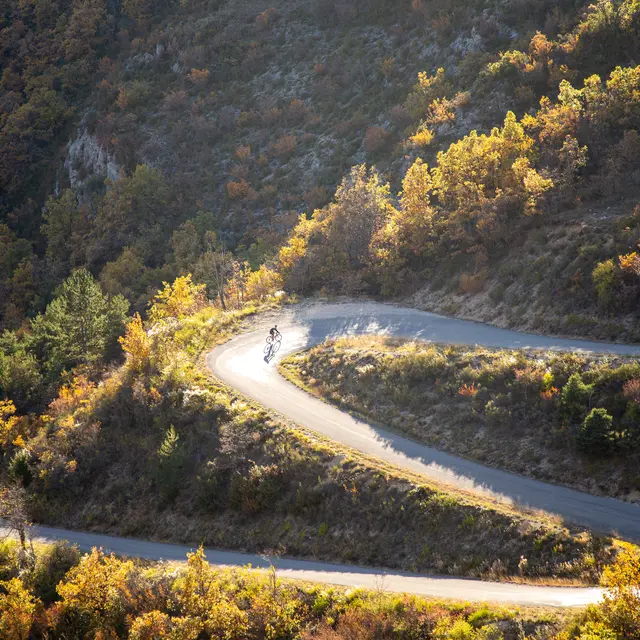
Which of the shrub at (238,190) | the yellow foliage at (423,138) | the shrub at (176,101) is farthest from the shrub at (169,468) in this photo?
the shrub at (176,101)

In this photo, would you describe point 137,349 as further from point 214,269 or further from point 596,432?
point 596,432

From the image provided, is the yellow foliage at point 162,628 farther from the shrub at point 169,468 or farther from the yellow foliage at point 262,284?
the yellow foliage at point 262,284

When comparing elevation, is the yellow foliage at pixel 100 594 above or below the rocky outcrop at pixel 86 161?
below

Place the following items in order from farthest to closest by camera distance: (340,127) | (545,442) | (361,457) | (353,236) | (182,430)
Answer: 1. (340,127)
2. (353,236)
3. (182,430)
4. (361,457)
5. (545,442)

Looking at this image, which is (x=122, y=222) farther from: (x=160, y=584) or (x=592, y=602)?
(x=592, y=602)

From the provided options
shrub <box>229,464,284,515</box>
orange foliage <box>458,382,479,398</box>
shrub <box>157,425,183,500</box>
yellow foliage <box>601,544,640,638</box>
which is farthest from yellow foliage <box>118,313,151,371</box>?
yellow foliage <box>601,544,640,638</box>

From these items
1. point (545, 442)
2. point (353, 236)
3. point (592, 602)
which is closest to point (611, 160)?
point (353, 236)
